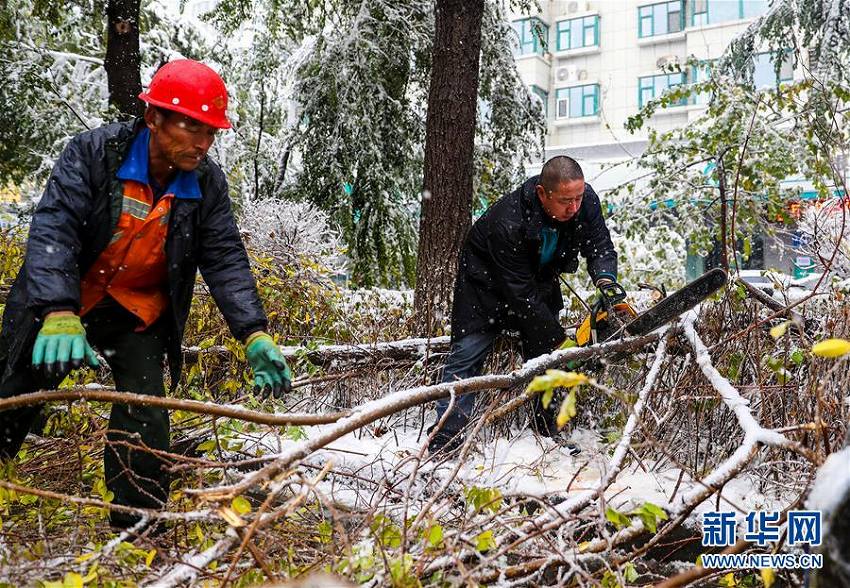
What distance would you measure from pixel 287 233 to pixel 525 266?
3.44m

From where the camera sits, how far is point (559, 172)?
374 centimetres

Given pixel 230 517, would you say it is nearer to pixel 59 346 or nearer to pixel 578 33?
pixel 59 346

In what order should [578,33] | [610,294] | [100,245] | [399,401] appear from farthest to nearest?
[578,33], [610,294], [100,245], [399,401]

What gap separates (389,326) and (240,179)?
642 centimetres

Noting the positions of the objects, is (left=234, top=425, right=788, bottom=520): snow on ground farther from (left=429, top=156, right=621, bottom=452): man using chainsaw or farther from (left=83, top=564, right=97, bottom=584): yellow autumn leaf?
(left=83, top=564, right=97, bottom=584): yellow autumn leaf

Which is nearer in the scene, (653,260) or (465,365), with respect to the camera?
(465,365)

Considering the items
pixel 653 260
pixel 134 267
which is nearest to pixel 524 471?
pixel 134 267

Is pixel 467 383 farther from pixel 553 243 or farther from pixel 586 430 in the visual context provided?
pixel 586 430

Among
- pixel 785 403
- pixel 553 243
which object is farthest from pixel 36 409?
pixel 785 403

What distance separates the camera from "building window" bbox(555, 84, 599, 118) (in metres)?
27.3

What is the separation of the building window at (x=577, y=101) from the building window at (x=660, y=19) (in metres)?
2.59

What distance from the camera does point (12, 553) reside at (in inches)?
77.0

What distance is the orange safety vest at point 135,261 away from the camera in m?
2.76

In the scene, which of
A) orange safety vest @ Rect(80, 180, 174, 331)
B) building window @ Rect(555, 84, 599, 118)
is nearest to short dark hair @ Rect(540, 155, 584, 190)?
orange safety vest @ Rect(80, 180, 174, 331)
